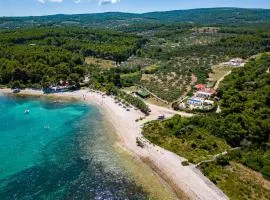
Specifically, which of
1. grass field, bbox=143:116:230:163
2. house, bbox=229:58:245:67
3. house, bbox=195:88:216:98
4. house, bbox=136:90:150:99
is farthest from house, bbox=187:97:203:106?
house, bbox=229:58:245:67

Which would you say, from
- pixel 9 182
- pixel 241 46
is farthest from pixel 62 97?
pixel 241 46

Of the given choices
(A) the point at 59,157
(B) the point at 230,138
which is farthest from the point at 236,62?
(A) the point at 59,157

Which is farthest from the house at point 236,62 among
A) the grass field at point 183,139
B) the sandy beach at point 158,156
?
the grass field at point 183,139

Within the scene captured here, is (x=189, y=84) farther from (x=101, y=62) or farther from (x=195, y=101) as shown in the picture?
(x=101, y=62)

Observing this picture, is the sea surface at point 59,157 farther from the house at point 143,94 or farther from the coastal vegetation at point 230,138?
the house at point 143,94

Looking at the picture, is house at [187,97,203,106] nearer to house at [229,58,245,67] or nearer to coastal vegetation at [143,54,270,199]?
coastal vegetation at [143,54,270,199]

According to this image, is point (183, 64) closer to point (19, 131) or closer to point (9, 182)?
point (19, 131)
